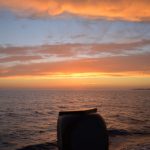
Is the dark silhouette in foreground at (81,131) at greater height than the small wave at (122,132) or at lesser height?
greater

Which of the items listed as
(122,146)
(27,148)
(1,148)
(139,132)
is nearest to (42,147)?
(27,148)

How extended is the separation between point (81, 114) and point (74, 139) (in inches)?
34.1

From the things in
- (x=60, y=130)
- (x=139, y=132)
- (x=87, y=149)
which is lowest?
(x=139, y=132)

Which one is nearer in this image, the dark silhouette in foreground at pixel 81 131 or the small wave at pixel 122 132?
the dark silhouette in foreground at pixel 81 131

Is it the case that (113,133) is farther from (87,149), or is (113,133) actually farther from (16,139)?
(87,149)

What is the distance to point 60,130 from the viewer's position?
9617mm

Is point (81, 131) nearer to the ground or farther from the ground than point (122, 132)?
farther from the ground

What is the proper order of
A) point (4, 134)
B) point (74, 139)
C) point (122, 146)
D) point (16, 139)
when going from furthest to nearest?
point (4, 134) → point (16, 139) → point (122, 146) → point (74, 139)

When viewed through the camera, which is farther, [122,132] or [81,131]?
[122,132]

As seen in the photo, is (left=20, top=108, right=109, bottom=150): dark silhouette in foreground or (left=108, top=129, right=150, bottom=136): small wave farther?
(left=108, top=129, right=150, bottom=136): small wave

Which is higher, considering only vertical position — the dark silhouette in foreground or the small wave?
the dark silhouette in foreground

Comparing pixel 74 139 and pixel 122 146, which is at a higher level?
pixel 74 139

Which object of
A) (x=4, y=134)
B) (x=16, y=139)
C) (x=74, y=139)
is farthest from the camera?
(x=4, y=134)

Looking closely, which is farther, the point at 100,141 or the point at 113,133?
the point at 113,133
